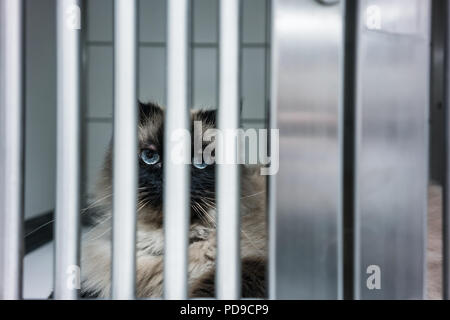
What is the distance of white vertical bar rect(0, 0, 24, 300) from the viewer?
359mm

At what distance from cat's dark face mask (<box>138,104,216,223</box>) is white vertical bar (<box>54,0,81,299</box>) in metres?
0.16

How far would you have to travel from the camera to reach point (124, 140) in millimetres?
361

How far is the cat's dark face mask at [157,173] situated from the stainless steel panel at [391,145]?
0.23 metres

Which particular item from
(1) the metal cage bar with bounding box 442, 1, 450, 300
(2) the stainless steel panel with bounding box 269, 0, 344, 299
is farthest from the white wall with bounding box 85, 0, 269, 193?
(1) the metal cage bar with bounding box 442, 1, 450, 300

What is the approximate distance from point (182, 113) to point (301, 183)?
0.15 m

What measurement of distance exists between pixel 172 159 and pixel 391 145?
0.81 feet

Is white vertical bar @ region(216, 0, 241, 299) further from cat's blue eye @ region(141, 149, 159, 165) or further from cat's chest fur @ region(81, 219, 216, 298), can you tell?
cat's blue eye @ region(141, 149, 159, 165)

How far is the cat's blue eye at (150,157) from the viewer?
2.06ft

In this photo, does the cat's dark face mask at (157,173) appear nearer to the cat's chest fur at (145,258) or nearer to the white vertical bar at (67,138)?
the cat's chest fur at (145,258)

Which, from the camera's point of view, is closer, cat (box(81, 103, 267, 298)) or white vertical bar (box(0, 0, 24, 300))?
white vertical bar (box(0, 0, 24, 300))

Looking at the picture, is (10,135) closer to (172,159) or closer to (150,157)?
(172,159)

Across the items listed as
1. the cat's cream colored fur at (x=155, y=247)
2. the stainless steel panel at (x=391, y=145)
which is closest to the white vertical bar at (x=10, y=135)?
the cat's cream colored fur at (x=155, y=247)

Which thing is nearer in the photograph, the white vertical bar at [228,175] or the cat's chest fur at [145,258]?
the white vertical bar at [228,175]
